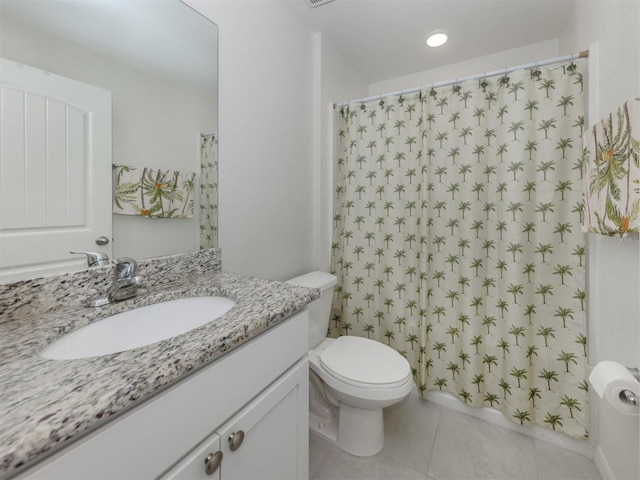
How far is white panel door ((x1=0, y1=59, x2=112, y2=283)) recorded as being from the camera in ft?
2.30

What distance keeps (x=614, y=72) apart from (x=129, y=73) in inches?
70.0

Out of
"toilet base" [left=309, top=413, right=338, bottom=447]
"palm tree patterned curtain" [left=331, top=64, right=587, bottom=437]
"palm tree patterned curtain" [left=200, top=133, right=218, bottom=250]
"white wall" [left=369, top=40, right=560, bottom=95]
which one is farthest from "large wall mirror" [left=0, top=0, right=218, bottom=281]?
"white wall" [left=369, top=40, right=560, bottom=95]

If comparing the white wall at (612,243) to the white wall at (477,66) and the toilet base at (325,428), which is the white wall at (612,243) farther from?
the toilet base at (325,428)

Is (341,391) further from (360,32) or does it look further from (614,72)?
(360,32)

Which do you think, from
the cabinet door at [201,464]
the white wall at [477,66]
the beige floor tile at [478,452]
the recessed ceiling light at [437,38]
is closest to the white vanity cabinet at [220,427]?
the cabinet door at [201,464]

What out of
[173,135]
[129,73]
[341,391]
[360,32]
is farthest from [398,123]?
[341,391]

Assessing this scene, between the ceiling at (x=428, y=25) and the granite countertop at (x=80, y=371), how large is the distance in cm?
175

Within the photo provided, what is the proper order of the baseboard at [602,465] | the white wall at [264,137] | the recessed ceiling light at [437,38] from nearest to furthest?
the baseboard at [602,465]
the white wall at [264,137]
the recessed ceiling light at [437,38]

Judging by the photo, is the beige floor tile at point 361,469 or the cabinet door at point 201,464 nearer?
the cabinet door at point 201,464

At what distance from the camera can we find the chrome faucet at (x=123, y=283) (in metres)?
0.82

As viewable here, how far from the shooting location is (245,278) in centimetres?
106

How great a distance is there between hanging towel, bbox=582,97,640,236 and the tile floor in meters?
1.10

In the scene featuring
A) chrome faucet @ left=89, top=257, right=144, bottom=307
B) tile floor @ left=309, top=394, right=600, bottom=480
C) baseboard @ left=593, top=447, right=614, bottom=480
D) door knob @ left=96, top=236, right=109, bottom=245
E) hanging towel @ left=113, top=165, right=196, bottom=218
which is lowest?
tile floor @ left=309, top=394, right=600, bottom=480

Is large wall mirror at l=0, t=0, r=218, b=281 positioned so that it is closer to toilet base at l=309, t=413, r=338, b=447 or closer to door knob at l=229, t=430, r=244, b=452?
door knob at l=229, t=430, r=244, b=452
